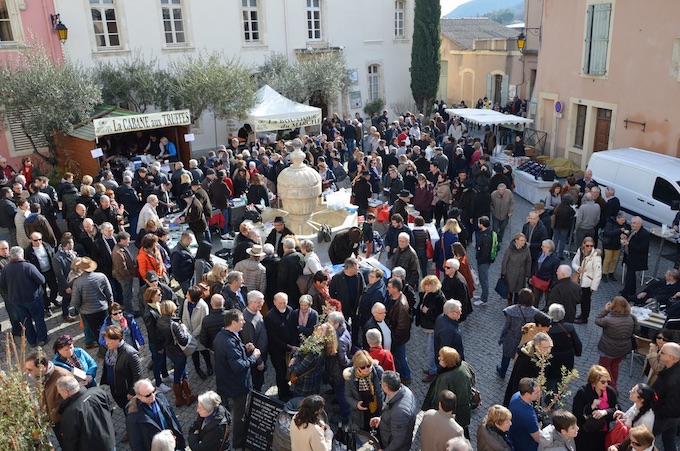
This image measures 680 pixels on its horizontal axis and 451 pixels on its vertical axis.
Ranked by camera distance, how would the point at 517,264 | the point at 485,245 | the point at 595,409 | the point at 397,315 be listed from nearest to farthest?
the point at 595,409 → the point at 397,315 → the point at 517,264 → the point at 485,245

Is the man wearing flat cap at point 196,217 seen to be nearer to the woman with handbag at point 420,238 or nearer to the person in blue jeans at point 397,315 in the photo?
the woman with handbag at point 420,238

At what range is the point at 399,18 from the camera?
2703 cm

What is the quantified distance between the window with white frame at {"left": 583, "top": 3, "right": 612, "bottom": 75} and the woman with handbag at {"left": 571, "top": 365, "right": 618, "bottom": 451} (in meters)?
13.3

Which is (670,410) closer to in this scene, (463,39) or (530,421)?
(530,421)

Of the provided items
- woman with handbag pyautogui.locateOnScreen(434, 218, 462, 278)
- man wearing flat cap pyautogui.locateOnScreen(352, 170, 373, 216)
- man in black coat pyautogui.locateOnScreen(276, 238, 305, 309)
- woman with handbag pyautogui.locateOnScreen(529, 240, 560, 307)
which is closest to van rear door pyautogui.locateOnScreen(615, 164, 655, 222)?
woman with handbag pyautogui.locateOnScreen(529, 240, 560, 307)

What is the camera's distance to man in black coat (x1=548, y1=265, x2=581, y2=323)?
285 inches

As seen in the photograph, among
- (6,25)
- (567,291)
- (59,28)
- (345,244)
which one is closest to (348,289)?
(345,244)

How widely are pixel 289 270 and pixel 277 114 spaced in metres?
10.5

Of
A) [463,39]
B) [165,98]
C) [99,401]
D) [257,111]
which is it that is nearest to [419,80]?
Answer: [463,39]

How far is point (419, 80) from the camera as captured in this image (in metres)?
26.9

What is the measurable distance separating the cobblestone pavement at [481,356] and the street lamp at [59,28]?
9975mm

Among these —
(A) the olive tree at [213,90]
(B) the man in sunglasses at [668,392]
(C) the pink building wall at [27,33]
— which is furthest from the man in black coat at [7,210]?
Answer: (B) the man in sunglasses at [668,392]

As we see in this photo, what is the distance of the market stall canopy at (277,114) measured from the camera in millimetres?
17016

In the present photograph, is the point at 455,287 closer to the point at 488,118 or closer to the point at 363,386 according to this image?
the point at 363,386
